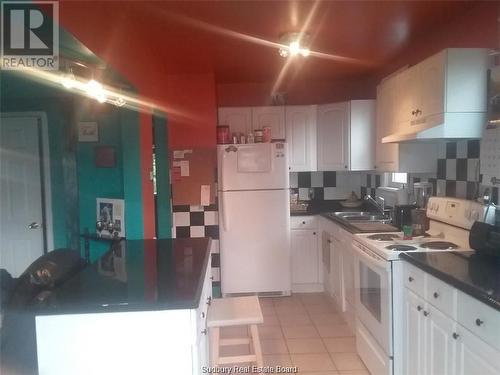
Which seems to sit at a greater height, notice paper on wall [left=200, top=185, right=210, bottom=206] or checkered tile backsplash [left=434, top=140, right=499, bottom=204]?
checkered tile backsplash [left=434, top=140, right=499, bottom=204]

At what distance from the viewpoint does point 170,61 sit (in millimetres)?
3408

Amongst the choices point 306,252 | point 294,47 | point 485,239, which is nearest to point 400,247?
point 485,239

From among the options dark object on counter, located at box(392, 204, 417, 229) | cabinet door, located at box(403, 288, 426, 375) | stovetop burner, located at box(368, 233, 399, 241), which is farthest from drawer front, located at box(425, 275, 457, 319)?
dark object on counter, located at box(392, 204, 417, 229)

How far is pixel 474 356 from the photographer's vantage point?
1.51 metres

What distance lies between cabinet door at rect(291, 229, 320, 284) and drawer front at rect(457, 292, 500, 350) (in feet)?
7.89

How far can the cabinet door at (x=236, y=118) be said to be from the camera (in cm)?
411

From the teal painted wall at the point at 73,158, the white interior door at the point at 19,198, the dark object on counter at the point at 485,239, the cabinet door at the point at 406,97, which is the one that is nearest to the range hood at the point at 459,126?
the cabinet door at the point at 406,97

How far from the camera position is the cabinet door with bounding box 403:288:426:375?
1.96 meters

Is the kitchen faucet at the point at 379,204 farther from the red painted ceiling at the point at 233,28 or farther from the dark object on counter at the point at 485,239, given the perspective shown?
the dark object on counter at the point at 485,239

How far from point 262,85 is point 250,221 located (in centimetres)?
164

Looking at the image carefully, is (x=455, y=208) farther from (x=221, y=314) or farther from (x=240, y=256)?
(x=240, y=256)

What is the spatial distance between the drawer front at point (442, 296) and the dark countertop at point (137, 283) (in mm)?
1120

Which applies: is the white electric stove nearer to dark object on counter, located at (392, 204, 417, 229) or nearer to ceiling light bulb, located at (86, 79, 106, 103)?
dark object on counter, located at (392, 204, 417, 229)

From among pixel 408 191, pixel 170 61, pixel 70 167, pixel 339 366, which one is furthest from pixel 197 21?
pixel 339 366
